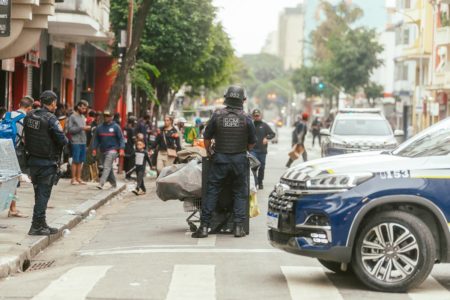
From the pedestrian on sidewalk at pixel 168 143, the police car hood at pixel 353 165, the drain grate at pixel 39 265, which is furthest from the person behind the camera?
→ the pedestrian on sidewalk at pixel 168 143

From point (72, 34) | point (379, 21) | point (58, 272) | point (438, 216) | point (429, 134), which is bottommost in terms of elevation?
point (58, 272)

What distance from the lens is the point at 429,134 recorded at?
1130 cm

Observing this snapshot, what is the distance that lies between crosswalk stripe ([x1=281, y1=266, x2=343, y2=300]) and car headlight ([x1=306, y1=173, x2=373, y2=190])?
3.12ft

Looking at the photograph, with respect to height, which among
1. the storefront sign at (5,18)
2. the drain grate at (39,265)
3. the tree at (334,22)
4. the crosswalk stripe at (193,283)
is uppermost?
the tree at (334,22)

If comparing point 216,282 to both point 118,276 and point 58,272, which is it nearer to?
point 118,276

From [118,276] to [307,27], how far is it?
162074mm

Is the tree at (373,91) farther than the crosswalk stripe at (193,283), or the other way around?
the tree at (373,91)

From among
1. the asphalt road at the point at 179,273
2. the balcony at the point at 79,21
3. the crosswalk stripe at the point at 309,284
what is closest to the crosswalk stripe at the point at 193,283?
the asphalt road at the point at 179,273

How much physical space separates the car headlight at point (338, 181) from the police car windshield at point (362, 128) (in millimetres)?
20382

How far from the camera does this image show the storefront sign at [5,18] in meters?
17.6

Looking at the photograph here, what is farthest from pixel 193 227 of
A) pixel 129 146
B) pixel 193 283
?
pixel 129 146

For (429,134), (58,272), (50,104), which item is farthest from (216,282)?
(50,104)

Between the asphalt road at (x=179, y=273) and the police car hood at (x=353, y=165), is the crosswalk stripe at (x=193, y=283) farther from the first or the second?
the police car hood at (x=353, y=165)

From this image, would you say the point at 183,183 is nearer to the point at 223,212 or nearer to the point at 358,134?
the point at 223,212
